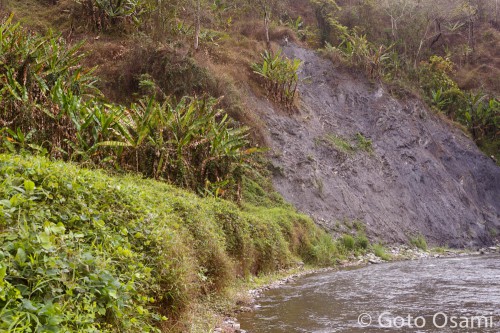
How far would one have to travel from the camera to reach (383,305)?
24.0 feet

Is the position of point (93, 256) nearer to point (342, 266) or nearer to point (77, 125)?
point (77, 125)

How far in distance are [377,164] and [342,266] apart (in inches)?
392

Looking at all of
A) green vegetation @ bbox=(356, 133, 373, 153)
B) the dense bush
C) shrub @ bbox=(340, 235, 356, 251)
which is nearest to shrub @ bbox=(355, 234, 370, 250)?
shrub @ bbox=(340, 235, 356, 251)

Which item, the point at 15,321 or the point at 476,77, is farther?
the point at 476,77

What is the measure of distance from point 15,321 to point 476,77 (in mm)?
38046

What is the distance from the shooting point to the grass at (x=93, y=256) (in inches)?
116

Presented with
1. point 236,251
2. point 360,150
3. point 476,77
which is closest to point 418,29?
point 476,77

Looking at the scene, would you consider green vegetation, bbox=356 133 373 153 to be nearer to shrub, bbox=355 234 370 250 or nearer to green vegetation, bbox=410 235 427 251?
green vegetation, bbox=410 235 427 251

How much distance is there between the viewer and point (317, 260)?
1427 cm

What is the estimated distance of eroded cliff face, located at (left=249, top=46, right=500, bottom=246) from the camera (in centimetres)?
1928

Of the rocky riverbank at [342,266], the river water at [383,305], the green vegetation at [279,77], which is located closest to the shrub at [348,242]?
the rocky riverbank at [342,266]

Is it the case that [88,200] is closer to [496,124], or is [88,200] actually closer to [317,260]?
[317,260]

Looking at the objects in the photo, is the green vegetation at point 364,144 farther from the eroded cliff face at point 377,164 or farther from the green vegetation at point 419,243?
the green vegetation at point 419,243

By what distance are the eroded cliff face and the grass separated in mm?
12535
